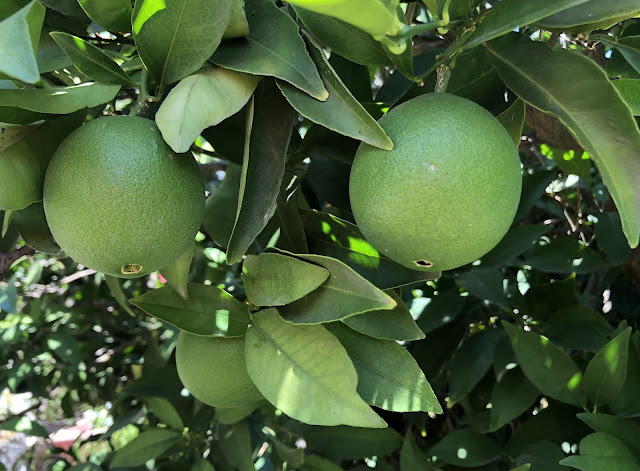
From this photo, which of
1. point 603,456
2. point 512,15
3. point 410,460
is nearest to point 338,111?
point 512,15

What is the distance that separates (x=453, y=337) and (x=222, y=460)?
0.73 m

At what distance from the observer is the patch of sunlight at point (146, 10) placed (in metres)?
0.76

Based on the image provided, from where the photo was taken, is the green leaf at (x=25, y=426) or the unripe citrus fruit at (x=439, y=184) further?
the green leaf at (x=25, y=426)

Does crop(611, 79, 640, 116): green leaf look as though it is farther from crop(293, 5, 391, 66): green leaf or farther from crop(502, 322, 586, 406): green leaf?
crop(502, 322, 586, 406): green leaf

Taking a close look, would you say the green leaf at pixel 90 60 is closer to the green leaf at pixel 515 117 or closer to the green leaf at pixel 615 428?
the green leaf at pixel 515 117

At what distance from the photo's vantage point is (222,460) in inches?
67.6

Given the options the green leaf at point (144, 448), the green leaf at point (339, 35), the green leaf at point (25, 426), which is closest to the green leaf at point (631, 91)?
the green leaf at point (339, 35)

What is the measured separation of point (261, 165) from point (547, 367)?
0.80 meters

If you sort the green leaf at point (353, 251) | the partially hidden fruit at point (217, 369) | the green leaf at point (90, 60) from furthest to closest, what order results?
the partially hidden fruit at point (217, 369)
the green leaf at point (353, 251)
the green leaf at point (90, 60)

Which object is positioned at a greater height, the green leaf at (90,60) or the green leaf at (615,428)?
the green leaf at (90,60)

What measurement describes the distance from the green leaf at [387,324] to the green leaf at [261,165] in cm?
20

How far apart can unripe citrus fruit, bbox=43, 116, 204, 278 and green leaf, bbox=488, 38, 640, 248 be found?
475mm

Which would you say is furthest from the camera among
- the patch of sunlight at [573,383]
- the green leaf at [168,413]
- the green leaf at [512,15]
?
the green leaf at [168,413]

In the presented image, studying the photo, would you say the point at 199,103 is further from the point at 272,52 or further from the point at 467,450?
the point at 467,450
